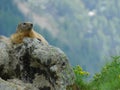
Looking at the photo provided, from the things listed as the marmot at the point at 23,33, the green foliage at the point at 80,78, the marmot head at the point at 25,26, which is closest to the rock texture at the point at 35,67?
the marmot at the point at 23,33

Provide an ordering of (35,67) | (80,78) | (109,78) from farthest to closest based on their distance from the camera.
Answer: (109,78) < (80,78) < (35,67)

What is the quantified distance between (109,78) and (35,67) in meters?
2.95

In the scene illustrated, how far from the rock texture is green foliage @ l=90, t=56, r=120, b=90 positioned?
4.56 feet

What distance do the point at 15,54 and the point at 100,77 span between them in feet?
10.5

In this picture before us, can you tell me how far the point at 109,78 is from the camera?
563 inches

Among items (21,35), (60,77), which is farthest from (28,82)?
(21,35)

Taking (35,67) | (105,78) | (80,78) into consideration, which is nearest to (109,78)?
(105,78)

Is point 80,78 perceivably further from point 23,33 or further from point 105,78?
point 23,33

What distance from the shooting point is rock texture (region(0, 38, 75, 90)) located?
11.8 meters

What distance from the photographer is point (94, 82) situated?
47.2 feet

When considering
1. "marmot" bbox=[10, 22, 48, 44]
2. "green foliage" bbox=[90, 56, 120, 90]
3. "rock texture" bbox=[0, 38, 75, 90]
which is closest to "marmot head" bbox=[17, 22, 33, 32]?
"marmot" bbox=[10, 22, 48, 44]

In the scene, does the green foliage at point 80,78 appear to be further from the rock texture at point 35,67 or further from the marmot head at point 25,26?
the marmot head at point 25,26

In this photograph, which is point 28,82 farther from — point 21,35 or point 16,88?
point 21,35

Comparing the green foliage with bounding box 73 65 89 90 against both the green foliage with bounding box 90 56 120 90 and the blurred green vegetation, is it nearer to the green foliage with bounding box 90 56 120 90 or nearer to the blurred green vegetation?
the blurred green vegetation
